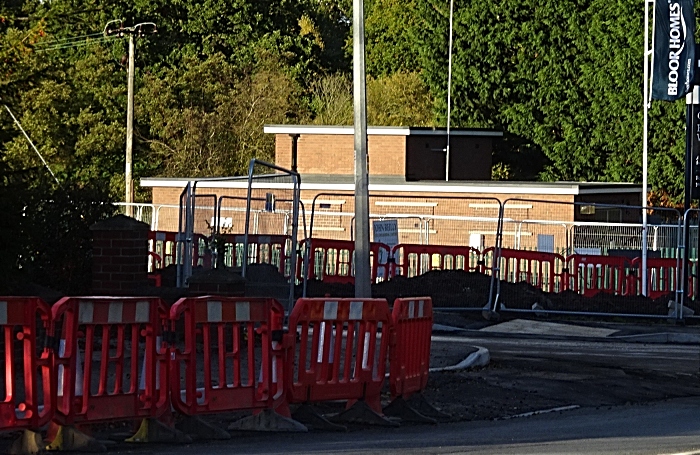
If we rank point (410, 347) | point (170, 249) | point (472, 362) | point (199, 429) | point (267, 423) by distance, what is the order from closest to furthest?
point (199, 429)
point (267, 423)
point (410, 347)
point (472, 362)
point (170, 249)

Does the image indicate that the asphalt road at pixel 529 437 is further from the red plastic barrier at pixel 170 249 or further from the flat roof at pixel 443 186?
the flat roof at pixel 443 186

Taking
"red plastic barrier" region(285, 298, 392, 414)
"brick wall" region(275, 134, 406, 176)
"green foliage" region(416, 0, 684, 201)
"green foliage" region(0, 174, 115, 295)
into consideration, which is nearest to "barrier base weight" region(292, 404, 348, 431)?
"red plastic barrier" region(285, 298, 392, 414)

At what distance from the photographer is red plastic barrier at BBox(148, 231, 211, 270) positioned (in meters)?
20.8

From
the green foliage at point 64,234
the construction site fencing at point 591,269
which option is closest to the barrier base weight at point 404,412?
the green foliage at point 64,234

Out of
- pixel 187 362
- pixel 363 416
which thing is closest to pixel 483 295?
pixel 363 416

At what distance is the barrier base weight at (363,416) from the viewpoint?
12.0 metres

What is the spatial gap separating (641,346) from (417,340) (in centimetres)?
937

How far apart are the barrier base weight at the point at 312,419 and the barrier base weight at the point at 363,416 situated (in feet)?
0.82

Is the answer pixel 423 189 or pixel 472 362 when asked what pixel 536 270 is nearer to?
pixel 472 362

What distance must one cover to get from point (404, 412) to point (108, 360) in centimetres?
311

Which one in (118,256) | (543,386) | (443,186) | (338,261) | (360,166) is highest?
(443,186)

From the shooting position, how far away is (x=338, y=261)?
2836 centimetres

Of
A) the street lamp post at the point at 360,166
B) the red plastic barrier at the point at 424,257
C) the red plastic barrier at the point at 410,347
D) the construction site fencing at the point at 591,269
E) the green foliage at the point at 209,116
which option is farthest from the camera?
the green foliage at the point at 209,116

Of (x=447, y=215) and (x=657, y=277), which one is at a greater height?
(x=447, y=215)
